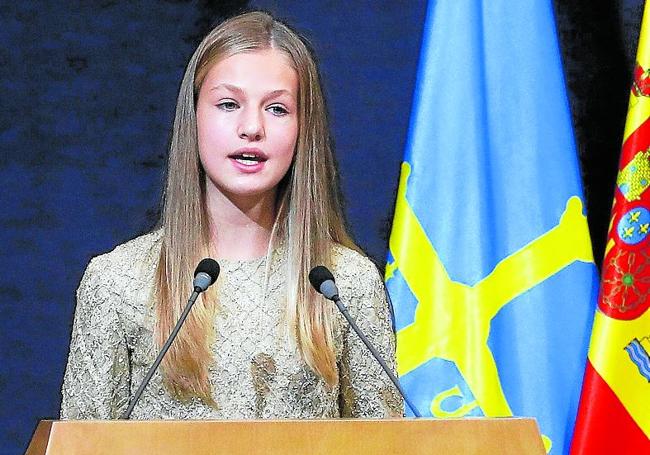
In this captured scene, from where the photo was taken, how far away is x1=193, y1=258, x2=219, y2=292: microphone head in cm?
120

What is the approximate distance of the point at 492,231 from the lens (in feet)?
7.04

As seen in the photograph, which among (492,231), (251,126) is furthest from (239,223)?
(492,231)

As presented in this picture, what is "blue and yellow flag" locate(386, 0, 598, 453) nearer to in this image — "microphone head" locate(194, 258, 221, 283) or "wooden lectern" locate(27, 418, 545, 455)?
"microphone head" locate(194, 258, 221, 283)

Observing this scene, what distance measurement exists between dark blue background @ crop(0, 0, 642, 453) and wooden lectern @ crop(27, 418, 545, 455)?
4.76 feet

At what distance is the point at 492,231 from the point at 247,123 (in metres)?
0.85

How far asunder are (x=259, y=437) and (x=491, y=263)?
50.0 inches

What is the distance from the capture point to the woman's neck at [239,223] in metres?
1.53

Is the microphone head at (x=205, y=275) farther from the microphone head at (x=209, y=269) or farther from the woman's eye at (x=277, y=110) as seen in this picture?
the woman's eye at (x=277, y=110)

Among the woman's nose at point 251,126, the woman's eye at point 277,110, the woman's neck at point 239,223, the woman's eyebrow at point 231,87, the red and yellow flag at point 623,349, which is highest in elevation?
the woman's eyebrow at point 231,87

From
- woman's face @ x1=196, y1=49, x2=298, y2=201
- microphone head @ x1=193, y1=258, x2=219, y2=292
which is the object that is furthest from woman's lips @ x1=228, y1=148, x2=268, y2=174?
microphone head @ x1=193, y1=258, x2=219, y2=292

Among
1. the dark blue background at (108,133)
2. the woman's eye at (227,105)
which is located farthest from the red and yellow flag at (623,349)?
the woman's eye at (227,105)

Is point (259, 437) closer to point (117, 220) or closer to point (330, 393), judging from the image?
point (330, 393)

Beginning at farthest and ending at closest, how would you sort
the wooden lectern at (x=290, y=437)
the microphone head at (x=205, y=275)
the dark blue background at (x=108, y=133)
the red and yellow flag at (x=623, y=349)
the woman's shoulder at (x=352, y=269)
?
1. the dark blue background at (x=108, y=133)
2. the red and yellow flag at (x=623, y=349)
3. the woman's shoulder at (x=352, y=269)
4. the microphone head at (x=205, y=275)
5. the wooden lectern at (x=290, y=437)

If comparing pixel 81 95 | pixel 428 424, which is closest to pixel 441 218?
pixel 81 95
